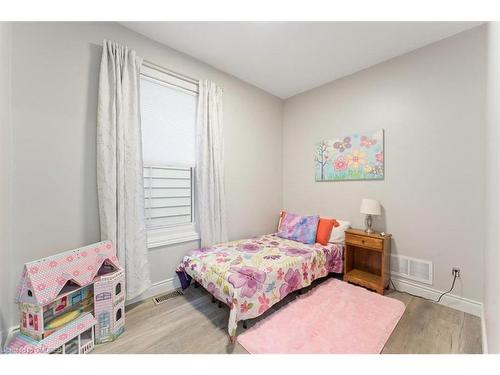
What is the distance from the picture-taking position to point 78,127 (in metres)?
1.66

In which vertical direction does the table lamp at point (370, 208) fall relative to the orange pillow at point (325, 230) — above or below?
above

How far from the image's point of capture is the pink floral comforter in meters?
1.60

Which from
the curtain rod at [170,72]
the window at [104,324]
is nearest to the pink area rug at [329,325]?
the window at [104,324]

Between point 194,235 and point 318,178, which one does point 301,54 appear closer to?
point 318,178

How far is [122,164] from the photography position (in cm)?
178

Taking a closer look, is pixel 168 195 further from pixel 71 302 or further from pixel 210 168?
pixel 71 302

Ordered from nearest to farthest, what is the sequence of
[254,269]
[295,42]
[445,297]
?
[254,269] → [445,297] → [295,42]

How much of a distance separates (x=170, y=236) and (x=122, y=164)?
3.04 feet

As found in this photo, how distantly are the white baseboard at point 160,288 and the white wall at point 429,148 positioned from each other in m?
2.25

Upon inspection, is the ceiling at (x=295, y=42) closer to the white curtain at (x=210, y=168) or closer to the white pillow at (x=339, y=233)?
the white curtain at (x=210, y=168)

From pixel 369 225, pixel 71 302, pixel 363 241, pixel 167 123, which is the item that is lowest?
pixel 71 302

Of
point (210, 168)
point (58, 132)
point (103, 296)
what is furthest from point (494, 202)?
point (58, 132)

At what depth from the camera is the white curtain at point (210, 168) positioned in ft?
7.75
